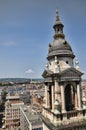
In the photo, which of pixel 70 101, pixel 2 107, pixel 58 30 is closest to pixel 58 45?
pixel 58 30

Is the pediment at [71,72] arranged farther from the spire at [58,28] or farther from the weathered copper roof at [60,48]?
the spire at [58,28]

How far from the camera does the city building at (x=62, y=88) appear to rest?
10.3 metres

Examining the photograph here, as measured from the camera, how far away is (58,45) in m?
11.9

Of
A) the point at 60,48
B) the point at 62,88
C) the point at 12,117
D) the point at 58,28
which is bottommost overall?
the point at 12,117

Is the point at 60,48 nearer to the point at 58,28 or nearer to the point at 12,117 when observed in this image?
the point at 58,28

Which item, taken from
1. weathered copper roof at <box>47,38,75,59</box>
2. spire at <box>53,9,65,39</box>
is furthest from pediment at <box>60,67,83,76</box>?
spire at <box>53,9,65,39</box>

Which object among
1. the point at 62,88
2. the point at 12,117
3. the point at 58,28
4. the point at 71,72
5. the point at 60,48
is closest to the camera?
the point at 62,88

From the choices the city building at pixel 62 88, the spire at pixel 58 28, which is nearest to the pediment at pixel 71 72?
the city building at pixel 62 88

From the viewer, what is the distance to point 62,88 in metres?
10.8

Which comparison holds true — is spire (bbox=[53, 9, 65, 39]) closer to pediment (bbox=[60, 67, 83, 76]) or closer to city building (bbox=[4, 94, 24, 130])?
pediment (bbox=[60, 67, 83, 76])

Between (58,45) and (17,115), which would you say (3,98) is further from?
(58,45)

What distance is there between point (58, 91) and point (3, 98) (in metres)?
119

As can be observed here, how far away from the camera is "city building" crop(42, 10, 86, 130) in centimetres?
1030

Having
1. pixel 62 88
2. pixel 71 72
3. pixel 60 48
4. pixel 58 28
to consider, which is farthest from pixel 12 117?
pixel 58 28
